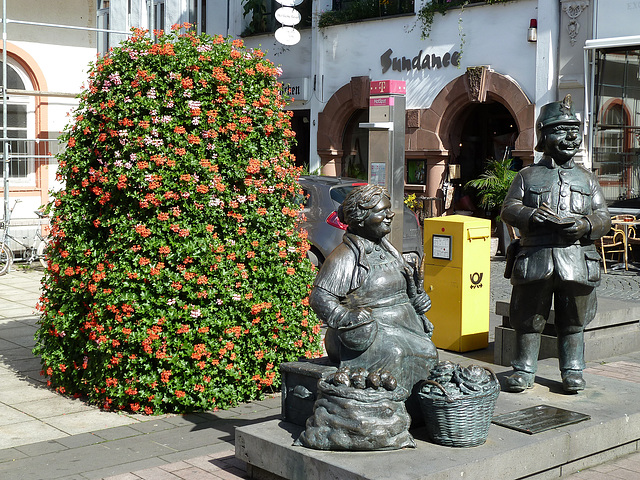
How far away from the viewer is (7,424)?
234 inches

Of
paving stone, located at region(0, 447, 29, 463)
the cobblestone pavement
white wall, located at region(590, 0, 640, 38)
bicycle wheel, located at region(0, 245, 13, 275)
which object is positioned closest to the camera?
the cobblestone pavement

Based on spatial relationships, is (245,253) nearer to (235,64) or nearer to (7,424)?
(235,64)

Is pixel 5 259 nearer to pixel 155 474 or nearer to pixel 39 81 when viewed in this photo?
pixel 39 81

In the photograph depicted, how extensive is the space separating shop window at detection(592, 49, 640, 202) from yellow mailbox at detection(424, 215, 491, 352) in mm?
7986

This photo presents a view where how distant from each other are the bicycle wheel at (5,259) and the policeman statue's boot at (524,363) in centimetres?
991

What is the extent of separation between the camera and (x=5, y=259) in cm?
1384

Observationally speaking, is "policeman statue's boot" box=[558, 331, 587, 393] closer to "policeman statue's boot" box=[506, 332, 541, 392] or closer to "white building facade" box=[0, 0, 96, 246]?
"policeman statue's boot" box=[506, 332, 541, 392]

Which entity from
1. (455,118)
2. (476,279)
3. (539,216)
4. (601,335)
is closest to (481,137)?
(455,118)

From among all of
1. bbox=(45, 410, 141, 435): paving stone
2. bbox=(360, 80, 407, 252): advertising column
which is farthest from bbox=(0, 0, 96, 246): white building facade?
bbox=(45, 410, 141, 435): paving stone

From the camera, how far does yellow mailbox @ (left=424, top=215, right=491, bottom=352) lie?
803cm

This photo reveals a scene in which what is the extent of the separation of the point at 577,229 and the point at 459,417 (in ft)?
5.78

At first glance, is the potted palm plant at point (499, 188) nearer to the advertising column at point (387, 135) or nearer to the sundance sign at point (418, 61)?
the sundance sign at point (418, 61)

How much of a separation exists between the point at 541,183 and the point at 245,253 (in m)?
2.14

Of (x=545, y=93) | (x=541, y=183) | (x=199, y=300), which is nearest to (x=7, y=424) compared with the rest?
(x=199, y=300)
